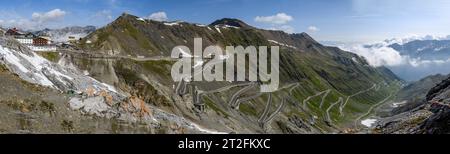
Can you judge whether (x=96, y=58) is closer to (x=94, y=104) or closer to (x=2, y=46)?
(x=2, y=46)

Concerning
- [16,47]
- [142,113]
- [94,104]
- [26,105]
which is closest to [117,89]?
[16,47]

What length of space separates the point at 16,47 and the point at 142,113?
33997 millimetres

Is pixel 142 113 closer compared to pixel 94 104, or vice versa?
pixel 94 104

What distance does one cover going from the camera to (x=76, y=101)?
76.2m
